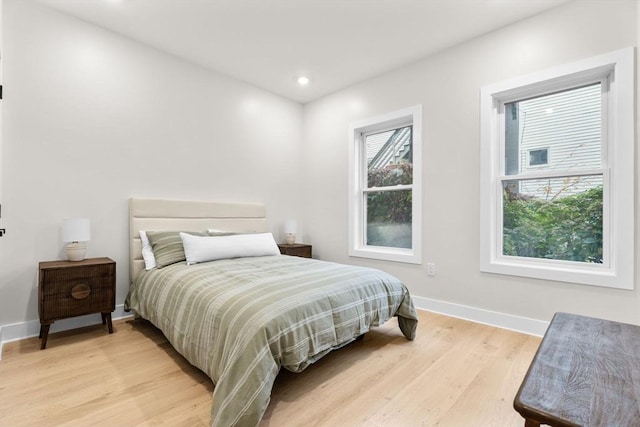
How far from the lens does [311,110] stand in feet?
14.6

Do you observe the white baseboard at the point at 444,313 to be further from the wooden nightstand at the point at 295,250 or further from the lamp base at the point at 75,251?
the wooden nightstand at the point at 295,250

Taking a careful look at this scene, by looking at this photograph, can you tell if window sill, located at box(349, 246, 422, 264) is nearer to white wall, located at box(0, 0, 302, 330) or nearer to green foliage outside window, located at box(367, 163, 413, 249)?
green foliage outside window, located at box(367, 163, 413, 249)

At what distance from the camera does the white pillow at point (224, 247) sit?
2695mm

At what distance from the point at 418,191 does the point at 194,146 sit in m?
2.52

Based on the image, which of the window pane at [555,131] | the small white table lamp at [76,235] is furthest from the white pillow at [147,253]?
the window pane at [555,131]

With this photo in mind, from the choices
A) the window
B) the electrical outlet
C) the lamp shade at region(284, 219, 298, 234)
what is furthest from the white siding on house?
the lamp shade at region(284, 219, 298, 234)

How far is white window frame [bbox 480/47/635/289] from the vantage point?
2.18 meters

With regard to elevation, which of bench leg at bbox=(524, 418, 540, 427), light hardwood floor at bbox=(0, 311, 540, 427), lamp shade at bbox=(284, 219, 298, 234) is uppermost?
lamp shade at bbox=(284, 219, 298, 234)

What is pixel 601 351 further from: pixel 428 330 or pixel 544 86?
pixel 544 86

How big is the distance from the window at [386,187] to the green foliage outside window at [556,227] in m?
0.87

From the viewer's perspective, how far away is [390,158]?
3768 millimetres

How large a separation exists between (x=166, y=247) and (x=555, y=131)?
353cm

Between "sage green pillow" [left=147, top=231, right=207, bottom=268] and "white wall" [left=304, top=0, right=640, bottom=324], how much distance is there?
79.1 inches

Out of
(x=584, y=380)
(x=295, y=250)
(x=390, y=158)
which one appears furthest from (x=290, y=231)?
(x=584, y=380)
